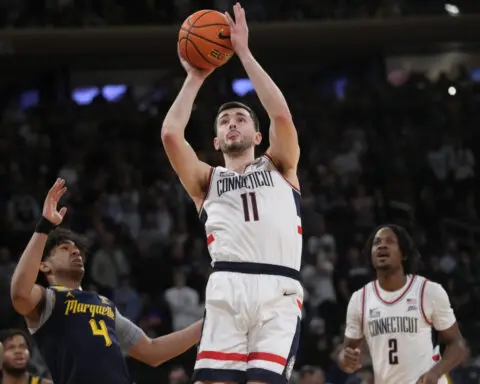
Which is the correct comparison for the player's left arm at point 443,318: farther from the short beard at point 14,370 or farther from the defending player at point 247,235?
the short beard at point 14,370

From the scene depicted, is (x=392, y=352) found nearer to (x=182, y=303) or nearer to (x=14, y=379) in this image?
(x=14, y=379)

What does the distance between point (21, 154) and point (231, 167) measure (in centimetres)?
1117

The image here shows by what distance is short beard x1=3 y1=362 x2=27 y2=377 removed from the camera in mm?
7609

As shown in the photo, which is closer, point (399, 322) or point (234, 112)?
point (234, 112)

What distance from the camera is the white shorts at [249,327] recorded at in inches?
220

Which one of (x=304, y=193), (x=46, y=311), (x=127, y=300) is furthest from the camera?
(x=304, y=193)

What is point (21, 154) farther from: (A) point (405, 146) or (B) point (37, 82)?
(A) point (405, 146)

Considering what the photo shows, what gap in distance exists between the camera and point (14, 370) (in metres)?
7.61

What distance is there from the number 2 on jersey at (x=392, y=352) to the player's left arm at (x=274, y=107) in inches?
90.2

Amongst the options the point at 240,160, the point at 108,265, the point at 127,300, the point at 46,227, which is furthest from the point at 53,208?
the point at 108,265

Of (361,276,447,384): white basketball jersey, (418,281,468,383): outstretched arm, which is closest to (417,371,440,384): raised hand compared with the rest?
(418,281,468,383): outstretched arm

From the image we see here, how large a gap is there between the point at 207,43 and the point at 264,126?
1131 centimetres

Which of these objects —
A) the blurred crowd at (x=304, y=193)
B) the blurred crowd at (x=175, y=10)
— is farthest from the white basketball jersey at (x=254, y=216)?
the blurred crowd at (x=175, y=10)

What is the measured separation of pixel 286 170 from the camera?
237 inches
